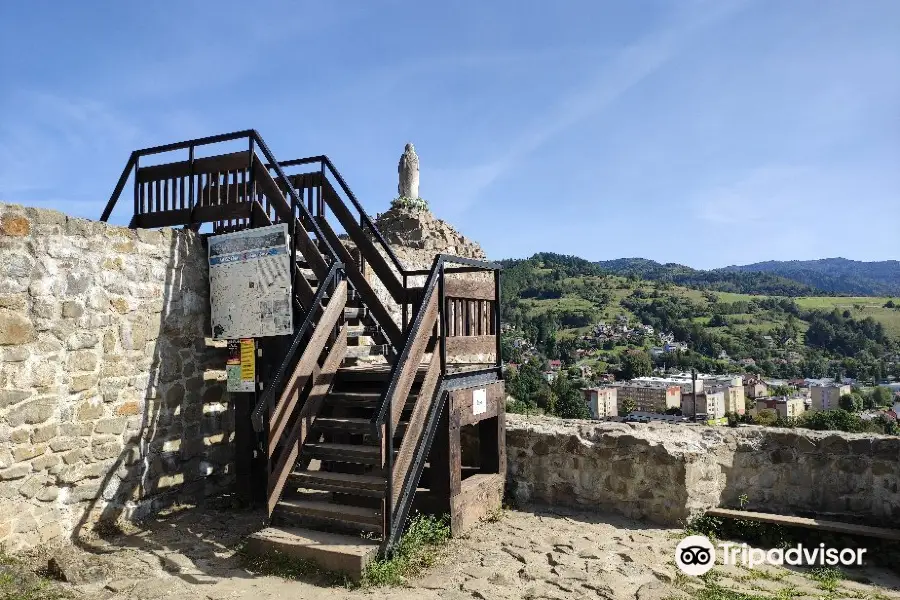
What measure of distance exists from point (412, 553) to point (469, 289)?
8.64ft

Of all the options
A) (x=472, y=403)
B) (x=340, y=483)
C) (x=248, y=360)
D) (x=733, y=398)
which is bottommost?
(x=733, y=398)

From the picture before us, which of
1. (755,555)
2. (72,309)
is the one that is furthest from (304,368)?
(755,555)

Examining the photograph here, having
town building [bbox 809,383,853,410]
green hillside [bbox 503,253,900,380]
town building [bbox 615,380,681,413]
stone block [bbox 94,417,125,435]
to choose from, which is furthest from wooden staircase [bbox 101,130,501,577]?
green hillside [bbox 503,253,900,380]

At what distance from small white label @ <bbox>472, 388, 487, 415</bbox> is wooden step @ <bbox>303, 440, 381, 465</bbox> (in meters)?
1.25

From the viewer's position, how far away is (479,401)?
6.16 m

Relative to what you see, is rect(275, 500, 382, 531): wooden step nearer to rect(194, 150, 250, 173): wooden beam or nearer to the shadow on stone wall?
the shadow on stone wall

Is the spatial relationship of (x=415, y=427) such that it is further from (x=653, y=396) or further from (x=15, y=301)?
(x=653, y=396)

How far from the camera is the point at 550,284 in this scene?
4966 inches

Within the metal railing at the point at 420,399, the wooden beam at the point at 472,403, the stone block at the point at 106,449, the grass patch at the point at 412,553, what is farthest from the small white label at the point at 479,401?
the stone block at the point at 106,449

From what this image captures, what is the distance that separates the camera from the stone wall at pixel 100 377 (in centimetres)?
476

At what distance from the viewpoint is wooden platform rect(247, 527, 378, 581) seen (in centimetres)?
433

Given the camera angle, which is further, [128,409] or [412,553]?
[128,409]

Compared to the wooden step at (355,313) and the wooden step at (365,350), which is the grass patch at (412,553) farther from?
the wooden step at (365,350)

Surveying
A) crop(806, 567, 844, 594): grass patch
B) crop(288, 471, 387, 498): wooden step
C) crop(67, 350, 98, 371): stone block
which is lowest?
crop(806, 567, 844, 594): grass patch
